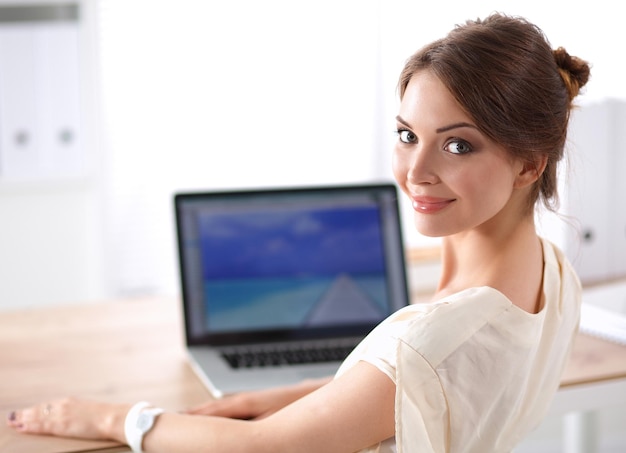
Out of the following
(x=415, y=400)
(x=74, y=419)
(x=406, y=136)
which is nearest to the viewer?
(x=415, y=400)

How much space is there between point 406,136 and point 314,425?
1.17 feet

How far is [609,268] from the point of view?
2324 millimetres

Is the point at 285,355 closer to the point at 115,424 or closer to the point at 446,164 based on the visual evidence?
the point at 115,424

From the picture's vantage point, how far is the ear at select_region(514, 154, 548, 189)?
111 centimetres

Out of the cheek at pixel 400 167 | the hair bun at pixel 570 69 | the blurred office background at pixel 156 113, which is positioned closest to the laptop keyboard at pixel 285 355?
the cheek at pixel 400 167

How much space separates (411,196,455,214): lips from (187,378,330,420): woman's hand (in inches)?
18.5

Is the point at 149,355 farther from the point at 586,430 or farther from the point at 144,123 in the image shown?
the point at 144,123

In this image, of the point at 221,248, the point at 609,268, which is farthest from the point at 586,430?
the point at 221,248

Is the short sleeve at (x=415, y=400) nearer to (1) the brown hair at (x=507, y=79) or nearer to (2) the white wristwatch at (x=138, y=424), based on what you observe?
A: (1) the brown hair at (x=507, y=79)

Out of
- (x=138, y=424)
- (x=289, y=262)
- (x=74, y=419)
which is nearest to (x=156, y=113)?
(x=289, y=262)

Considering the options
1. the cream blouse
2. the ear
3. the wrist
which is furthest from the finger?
the ear

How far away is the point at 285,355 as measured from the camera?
1.79 metres

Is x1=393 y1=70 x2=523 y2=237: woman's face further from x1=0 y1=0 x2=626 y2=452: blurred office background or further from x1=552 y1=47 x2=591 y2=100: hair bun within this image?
x1=0 y1=0 x2=626 y2=452: blurred office background

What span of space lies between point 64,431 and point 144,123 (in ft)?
6.19
